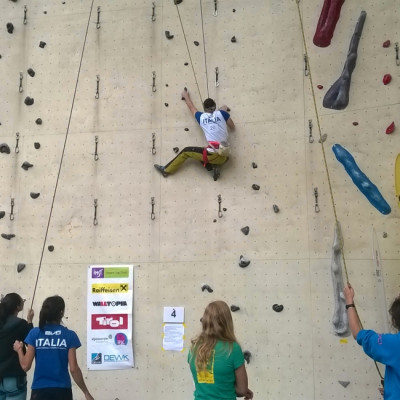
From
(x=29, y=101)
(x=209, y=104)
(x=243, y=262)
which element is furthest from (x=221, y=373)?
(x=29, y=101)

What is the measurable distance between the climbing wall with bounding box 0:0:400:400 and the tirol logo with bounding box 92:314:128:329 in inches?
4.8

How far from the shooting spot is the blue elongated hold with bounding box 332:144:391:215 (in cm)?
423

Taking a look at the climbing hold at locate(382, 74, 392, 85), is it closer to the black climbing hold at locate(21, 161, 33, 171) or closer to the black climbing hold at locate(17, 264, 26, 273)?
the black climbing hold at locate(21, 161, 33, 171)

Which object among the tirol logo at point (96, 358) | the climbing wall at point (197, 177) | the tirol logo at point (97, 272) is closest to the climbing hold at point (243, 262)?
the climbing wall at point (197, 177)

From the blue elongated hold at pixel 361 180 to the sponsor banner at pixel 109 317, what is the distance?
6.63 feet

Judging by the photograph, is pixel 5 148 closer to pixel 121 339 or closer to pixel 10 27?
pixel 10 27

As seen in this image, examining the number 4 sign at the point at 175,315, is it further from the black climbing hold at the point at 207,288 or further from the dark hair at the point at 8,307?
the dark hair at the point at 8,307

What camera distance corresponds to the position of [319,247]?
169 inches

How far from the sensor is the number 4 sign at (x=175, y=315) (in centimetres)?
446

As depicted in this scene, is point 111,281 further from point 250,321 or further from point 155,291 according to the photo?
point 250,321

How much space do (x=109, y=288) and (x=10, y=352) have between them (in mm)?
1521

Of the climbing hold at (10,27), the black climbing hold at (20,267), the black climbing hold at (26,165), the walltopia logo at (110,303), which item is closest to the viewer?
the walltopia logo at (110,303)

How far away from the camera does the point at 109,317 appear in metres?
4.58

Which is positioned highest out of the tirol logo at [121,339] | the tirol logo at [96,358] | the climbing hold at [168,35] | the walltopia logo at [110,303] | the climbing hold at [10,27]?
the climbing hold at [10,27]
